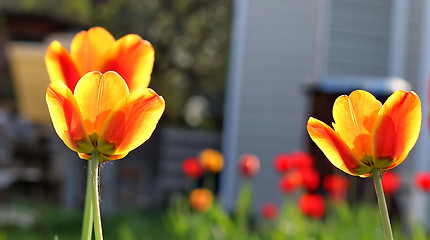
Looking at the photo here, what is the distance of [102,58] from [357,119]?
239 millimetres

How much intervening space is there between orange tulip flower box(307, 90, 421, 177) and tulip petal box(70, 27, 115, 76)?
226mm

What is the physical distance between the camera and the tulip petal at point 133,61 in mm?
553

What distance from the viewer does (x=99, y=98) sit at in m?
0.45

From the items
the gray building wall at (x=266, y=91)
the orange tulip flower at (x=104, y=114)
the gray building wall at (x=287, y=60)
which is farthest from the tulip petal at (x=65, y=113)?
the gray building wall at (x=266, y=91)

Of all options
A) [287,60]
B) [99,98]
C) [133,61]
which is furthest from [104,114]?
[287,60]

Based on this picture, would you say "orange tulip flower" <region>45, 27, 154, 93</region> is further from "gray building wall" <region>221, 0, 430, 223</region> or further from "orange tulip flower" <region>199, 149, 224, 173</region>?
"gray building wall" <region>221, 0, 430, 223</region>

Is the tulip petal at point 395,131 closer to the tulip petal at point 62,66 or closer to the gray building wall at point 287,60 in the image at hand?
the tulip petal at point 62,66

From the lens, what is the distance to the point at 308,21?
235 inches

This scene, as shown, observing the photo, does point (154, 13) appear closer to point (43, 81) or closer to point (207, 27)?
point (207, 27)

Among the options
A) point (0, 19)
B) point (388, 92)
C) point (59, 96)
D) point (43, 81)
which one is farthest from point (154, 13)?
point (59, 96)

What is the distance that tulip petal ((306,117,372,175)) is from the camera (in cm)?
45

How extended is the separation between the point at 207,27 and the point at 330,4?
250 cm

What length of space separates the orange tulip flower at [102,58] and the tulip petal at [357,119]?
17cm

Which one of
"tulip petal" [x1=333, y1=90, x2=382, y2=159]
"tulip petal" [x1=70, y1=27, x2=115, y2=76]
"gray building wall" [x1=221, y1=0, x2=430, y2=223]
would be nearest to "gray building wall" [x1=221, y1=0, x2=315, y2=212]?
"gray building wall" [x1=221, y1=0, x2=430, y2=223]
